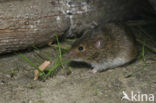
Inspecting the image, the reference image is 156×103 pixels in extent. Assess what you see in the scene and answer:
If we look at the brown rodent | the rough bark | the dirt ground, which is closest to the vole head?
the brown rodent

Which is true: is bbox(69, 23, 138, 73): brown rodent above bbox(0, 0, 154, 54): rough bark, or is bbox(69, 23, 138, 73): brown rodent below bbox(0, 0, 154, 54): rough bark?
below

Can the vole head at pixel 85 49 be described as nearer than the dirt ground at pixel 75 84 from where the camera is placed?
No

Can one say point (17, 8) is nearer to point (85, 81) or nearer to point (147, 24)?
point (85, 81)

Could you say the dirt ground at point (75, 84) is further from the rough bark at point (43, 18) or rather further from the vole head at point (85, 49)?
the rough bark at point (43, 18)

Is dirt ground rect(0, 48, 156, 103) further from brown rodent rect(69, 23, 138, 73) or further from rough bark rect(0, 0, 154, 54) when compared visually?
rough bark rect(0, 0, 154, 54)

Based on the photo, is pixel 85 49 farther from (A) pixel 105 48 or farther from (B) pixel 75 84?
(B) pixel 75 84

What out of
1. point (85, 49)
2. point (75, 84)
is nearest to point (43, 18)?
point (85, 49)

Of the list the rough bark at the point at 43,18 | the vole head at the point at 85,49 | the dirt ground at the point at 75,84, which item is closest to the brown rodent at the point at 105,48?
the vole head at the point at 85,49
